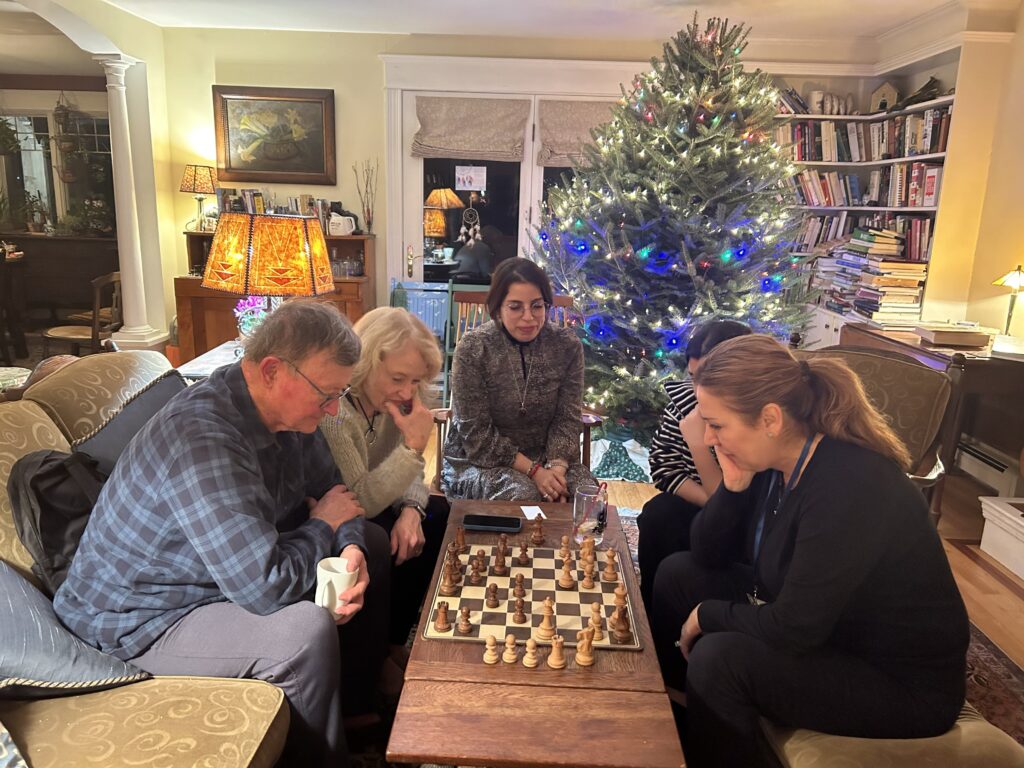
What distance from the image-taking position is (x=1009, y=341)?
3393mm

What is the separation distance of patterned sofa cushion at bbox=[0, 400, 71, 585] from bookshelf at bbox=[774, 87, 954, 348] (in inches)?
151

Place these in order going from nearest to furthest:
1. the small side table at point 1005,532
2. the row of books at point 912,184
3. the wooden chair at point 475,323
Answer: the wooden chair at point 475,323
the small side table at point 1005,532
the row of books at point 912,184

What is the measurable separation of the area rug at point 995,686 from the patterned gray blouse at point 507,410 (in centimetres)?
129

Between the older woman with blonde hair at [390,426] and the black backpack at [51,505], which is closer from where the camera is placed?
the black backpack at [51,505]

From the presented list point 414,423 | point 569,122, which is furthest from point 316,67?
point 414,423

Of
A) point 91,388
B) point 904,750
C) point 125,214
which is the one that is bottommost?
point 904,750

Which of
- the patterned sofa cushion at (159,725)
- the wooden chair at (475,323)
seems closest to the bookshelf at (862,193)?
the wooden chair at (475,323)

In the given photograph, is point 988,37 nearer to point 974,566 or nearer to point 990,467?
point 990,467

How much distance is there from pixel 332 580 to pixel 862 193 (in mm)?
4561

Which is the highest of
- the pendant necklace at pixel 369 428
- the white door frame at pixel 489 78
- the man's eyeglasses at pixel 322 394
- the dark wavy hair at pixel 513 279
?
the white door frame at pixel 489 78

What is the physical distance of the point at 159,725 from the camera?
122 centimetres

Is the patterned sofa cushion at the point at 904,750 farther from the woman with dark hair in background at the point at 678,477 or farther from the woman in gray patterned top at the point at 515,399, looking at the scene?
→ the woman in gray patterned top at the point at 515,399

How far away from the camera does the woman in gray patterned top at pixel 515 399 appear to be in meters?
2.46

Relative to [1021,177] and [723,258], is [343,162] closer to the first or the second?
[723,258]
